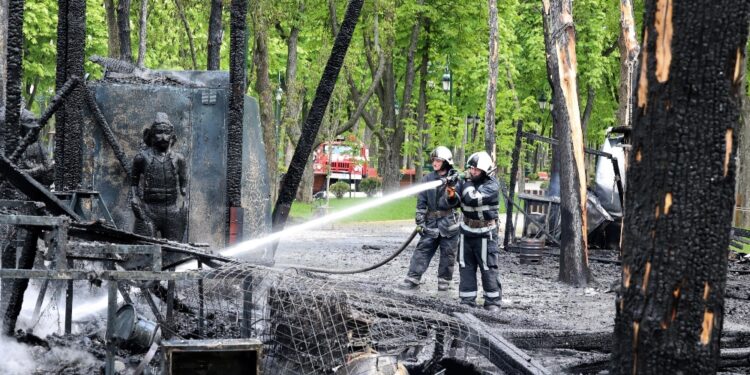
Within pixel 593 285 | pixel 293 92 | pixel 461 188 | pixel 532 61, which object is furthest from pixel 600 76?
pixel 461 188

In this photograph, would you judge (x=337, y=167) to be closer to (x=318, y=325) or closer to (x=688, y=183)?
(x=318, y=325)

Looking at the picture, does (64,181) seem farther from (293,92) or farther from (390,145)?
(390,145)

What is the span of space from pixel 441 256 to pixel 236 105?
13.1ft

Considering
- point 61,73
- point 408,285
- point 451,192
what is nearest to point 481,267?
point 451,192

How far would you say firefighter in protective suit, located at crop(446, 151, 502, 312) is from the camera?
12766mm

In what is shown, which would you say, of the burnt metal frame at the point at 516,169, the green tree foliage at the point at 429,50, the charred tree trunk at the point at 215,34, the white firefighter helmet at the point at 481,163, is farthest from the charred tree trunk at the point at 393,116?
the white firefighter helmet at the point at 481,163

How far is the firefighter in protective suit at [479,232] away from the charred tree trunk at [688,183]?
Result: 780cm

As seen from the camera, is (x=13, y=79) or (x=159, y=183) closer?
(x=13, y=79)

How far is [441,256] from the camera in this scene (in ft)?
47.4

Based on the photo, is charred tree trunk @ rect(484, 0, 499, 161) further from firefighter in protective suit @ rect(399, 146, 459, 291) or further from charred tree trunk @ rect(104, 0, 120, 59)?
firefighter in protective suit @ rect(399, 146, 459, 291)

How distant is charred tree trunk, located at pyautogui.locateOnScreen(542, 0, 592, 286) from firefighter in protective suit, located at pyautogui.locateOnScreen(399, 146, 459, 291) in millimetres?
2516

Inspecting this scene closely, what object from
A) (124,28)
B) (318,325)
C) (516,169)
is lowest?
(318,325)

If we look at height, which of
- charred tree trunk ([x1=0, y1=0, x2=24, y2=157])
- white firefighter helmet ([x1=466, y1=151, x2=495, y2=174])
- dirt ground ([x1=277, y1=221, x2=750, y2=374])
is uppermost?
charred tree trunk ([x1=0, y1=0, x2=24, y2=157])

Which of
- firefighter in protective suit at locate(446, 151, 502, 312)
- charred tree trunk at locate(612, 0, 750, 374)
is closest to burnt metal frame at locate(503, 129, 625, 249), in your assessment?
firefighter in protective suit at locate(446, 151, 502, 312)
